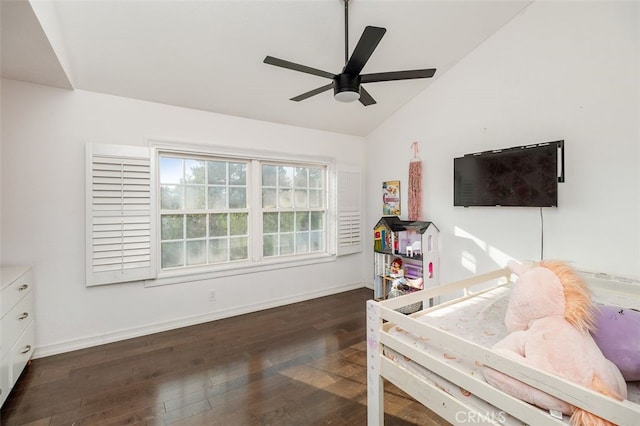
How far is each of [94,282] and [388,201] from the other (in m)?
3.34

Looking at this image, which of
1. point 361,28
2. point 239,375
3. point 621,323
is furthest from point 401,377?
point 361,28

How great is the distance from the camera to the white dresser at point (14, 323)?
1.72 metres

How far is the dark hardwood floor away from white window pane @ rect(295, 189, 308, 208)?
1.61 m

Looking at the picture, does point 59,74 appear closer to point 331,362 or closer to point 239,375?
point 239,375

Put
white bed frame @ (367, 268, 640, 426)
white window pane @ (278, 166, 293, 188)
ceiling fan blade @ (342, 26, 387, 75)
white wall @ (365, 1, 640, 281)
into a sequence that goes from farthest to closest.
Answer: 1. white window pane @ (278, 166, 293, 188)
2. white wall @ (365, 1, 640, 281)
3. ceiling fan blade @ (342, 26, 387, 75)
4. white bed frame @ (367, 268, 640, 426)

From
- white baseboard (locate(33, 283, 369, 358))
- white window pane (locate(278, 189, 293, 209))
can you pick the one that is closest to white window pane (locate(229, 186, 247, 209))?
white window pane (locate(278, 189, 293, 209))

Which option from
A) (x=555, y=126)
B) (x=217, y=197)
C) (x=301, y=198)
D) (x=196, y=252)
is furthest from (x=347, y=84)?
(x=196, y=252)

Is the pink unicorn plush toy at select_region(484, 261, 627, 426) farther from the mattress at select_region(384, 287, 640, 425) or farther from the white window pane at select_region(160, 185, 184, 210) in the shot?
the white window pane at select_region(160, 185, 184, 210)

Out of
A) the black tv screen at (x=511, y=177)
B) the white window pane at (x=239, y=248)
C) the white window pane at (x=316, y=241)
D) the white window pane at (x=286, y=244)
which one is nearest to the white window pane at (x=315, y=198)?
the white window pane at (x=316, y=241)

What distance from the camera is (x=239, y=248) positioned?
3.36 meters

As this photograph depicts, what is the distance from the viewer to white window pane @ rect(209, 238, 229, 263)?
10.4 feet

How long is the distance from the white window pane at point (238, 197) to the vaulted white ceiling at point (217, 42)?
906 millimetres

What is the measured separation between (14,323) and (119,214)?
1029mm

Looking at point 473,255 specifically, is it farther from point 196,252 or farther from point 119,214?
point 119,214
